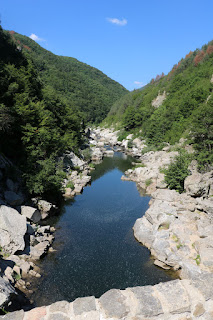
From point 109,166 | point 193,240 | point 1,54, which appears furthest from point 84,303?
point 1,54

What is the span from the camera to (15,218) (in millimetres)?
17203

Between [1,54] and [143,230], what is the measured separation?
4482 centimetres

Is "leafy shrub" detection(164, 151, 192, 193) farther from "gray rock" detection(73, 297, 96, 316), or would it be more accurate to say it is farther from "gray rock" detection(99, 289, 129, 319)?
"gray rock" detection(73, 297, 96, 316)

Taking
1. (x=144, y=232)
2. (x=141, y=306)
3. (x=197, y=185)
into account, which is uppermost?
(x=197, y=185)

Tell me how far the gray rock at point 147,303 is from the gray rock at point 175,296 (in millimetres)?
347

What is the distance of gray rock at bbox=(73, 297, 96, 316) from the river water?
22.1 ft

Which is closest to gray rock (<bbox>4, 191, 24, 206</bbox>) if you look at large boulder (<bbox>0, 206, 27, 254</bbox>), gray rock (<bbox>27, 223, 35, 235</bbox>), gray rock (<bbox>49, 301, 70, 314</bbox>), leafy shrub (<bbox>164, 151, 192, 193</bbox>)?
gray rock (<bbox>27, 223, 35, 235</bbox>)

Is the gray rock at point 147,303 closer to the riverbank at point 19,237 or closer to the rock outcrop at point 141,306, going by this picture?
the rock outcrop at point 141,306

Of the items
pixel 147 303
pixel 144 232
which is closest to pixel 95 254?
pixel 144 232

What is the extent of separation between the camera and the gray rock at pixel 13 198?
67.9ft

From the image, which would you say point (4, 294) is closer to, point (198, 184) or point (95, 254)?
point (95, 254)

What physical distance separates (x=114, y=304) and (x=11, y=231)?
1142cm

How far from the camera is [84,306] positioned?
784 cm

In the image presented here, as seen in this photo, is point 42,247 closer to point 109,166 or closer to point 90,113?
point 109,166
